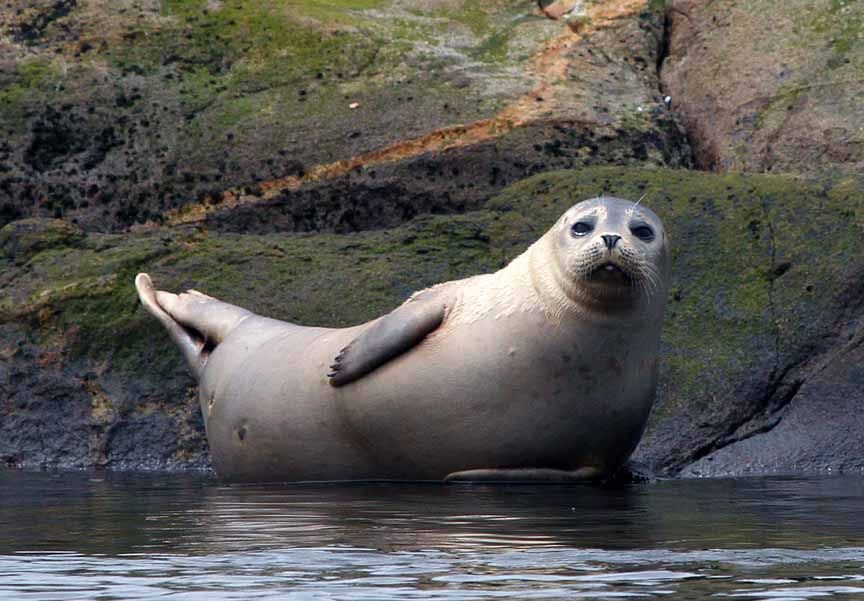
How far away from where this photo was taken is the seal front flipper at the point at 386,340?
26.4 ft

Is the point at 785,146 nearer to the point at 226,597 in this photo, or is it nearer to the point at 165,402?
the point at 165,402

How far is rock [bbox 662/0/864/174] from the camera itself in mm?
11758

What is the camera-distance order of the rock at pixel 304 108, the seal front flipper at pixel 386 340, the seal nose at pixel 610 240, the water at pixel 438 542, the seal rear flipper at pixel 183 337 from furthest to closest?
the rock at pixel 304 108 < the seal rear flipper at pixel 183 337 < the seal front flipper at pixel 386 340 < the seal nose at pixel 610 240 < the water at pixel 438 542

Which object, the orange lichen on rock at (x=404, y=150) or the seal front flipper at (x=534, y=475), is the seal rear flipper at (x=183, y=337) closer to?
the seal front flipper at (x=534, y=475)

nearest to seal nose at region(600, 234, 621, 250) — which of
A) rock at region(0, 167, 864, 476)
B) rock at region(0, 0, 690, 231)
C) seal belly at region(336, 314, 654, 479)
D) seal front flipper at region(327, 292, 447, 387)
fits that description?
seal belly at region(336, 314, 654, 479)

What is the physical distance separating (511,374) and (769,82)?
5245mm

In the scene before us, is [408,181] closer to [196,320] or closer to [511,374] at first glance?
[196,320]

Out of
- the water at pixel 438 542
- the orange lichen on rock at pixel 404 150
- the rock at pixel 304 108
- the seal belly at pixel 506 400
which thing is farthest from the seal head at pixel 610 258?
the orange lichen on rock at pixel 404 150

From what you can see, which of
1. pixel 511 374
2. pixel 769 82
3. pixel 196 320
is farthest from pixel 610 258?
pixel 769 82

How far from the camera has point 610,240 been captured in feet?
25.0

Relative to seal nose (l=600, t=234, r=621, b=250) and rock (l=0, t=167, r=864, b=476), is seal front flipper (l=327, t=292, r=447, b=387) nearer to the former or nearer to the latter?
seal nose (l=600, t=234, r=621, b=250)

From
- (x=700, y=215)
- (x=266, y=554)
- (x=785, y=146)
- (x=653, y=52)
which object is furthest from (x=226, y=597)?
(x=653, y=52)

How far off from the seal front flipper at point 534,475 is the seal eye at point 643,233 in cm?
104

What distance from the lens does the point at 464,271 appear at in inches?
385
